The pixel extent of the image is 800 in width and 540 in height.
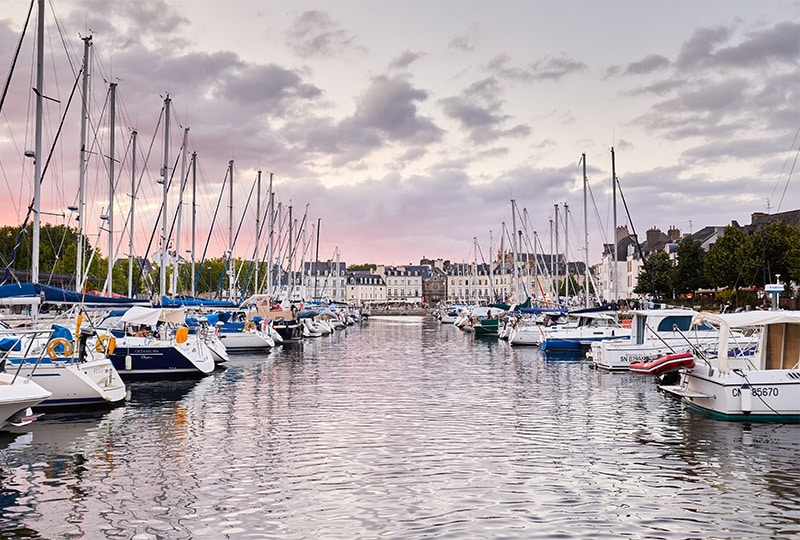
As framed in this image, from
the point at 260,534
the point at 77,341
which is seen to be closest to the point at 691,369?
the point at 260,534

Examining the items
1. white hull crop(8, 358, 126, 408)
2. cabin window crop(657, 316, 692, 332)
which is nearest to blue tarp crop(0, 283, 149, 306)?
white hull crop(8, 358, 126, 408)

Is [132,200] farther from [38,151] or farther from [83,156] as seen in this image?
[38,151]

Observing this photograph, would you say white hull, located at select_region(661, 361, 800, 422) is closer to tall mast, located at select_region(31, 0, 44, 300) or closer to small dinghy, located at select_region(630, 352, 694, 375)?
small dinghy, located at select_region(630, 352, 694, 375)

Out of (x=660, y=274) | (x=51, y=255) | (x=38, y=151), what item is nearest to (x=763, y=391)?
(x=38, y=151)

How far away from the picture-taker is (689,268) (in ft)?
339

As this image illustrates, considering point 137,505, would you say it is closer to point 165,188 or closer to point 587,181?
point 165,188

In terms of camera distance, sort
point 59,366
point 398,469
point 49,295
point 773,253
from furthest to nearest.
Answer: point 773,253
point 49,295
point 59,366
point 398,469

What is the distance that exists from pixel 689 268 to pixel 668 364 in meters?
77.5

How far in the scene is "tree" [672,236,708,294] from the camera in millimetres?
102625

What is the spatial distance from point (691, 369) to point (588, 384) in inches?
380

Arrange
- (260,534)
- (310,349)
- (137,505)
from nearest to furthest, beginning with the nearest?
(260,534) → (137,505) → (310,349)

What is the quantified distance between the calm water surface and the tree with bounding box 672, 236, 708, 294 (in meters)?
77.9

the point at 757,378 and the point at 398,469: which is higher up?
the point at 757,378

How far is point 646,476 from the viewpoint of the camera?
1673cm
